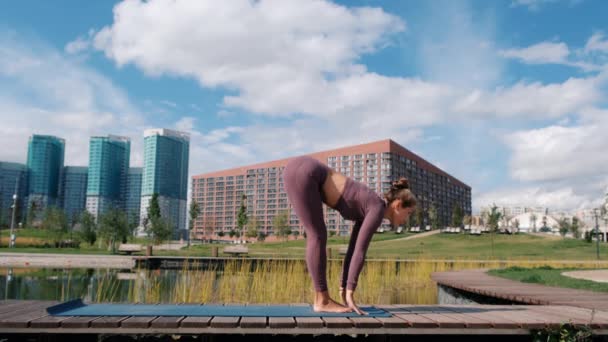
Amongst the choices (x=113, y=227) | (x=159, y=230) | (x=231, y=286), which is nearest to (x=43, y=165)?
(x=159, y=230)

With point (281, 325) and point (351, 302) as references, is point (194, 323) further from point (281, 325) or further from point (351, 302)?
point (351, 302)

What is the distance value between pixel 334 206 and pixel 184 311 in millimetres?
1320

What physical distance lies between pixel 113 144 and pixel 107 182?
871 centimetres

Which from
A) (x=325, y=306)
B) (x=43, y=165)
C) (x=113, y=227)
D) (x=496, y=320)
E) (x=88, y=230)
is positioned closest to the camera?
(x=496, y=320)

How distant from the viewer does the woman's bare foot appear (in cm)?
334

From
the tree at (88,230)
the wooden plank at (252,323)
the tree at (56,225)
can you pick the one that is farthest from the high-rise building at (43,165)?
the wooden plank at (252,323)

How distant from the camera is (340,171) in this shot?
64.8 m

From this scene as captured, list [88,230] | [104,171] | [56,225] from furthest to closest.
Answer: [104,171], [56,225], [88,230]

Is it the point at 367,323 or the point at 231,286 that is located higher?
the point at 367,323

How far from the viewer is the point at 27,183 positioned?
321 feet

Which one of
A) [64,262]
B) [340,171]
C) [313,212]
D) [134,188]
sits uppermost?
[134,188]

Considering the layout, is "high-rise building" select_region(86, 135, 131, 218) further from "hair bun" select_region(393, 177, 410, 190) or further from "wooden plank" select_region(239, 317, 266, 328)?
"wooden plank" select_region(239, 317, 266, 328)

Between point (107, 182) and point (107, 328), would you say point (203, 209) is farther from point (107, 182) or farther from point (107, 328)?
point (107, 328)

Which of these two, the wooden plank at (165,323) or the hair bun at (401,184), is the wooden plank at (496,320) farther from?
the wooden plank at (165,323)
